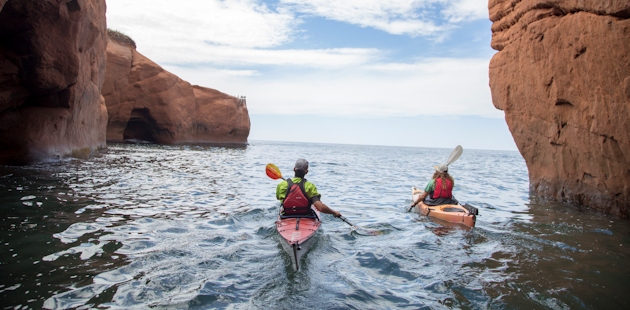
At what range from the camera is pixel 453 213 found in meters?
8.59

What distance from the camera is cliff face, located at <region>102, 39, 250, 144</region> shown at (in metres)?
30.8

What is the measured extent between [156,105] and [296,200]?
2986 cm

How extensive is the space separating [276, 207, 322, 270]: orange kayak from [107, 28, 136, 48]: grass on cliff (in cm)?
2967

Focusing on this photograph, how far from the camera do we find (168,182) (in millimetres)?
12836

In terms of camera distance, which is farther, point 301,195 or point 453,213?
point 453,213

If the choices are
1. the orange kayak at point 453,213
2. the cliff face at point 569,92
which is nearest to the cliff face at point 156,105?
the cliff face at point 569,92

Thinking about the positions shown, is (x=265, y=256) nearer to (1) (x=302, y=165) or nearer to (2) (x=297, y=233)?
(2) (x=297, y=233)

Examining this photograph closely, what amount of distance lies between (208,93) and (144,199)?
117ft

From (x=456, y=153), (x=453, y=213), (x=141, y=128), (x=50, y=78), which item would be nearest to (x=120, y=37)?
(x=141, y=128)

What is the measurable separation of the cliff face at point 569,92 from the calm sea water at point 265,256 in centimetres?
95

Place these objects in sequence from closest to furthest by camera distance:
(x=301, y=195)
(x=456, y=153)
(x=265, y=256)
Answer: (x=265, y=256)
(x=301, y=195)
(x=456, y=153)

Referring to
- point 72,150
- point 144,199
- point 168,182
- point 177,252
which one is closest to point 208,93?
point 72,150

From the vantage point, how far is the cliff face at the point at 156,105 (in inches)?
1211

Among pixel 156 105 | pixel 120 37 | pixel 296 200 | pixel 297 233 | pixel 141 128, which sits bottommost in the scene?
pixel 297 233
